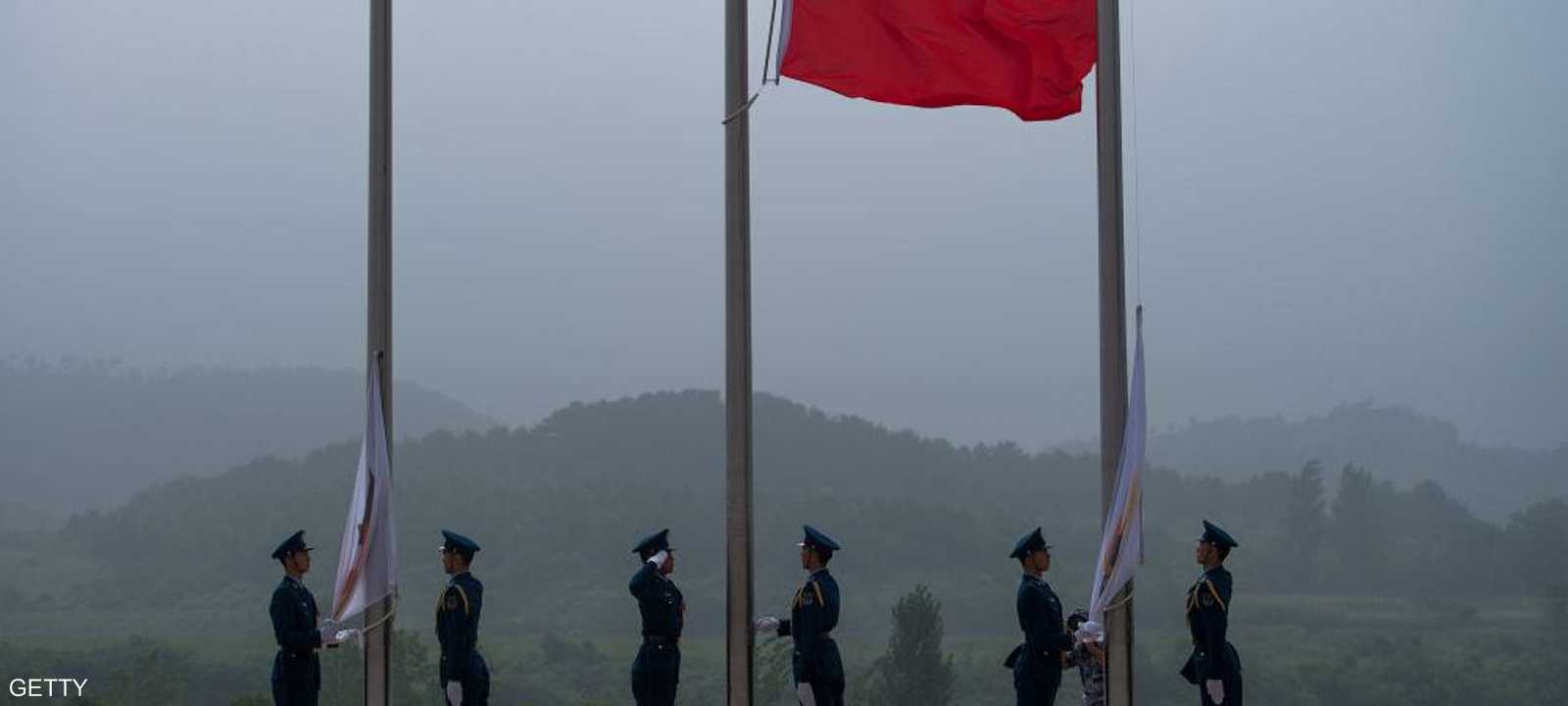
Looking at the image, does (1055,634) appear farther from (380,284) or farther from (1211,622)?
(380,284)

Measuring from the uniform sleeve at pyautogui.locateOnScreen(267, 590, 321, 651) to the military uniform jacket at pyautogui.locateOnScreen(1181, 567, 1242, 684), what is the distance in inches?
215

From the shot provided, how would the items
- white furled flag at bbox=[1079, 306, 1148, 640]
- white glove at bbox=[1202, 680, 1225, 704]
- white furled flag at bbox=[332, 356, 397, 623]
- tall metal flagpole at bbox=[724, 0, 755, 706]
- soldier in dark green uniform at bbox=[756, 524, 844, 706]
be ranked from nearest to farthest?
white furled flag at bbox=[1079, 306, 1148, 640] < white glove at bbox=[1202, 680, 1225, 704] < tall metal flagpole at bbox=[724, 0, 755, 706] < white furled flag at bbox=[332, 356, 397, 623] < soldier in dark green uniform at bbox=[756, 524, 844, 706]

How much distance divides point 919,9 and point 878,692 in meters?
13.9

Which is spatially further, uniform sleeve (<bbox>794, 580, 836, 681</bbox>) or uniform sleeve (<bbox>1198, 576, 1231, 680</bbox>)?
uniform sleeve (<bbox>794, 580, 836, 681</bbox>)

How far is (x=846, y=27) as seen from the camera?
33.8ft

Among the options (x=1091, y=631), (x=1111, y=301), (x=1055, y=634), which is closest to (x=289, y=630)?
(x=1055, y=634)

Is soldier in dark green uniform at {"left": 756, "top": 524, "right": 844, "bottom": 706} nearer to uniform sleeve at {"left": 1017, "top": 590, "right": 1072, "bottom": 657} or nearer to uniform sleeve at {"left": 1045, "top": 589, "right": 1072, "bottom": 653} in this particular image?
uniform sleeve at {"left": 1017, "top": 590, "right": 1072, "bottom": 657}

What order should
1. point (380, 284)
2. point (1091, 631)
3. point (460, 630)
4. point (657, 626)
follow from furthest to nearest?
point (657, 626)
point (460, 630)
point (380, 284)
point (1091, 631)

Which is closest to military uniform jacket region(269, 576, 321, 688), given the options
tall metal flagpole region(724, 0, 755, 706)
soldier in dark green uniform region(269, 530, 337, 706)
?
soldier in dark green uniform region(269, 530, 337, 706)

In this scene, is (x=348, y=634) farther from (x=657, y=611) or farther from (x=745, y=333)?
(x=745, y=333)

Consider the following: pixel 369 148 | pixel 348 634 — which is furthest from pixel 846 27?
pixel 348 634

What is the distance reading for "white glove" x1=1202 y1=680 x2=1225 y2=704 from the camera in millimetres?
10234

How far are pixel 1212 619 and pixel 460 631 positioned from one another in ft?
15.4

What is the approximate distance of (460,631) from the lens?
11398 mm
